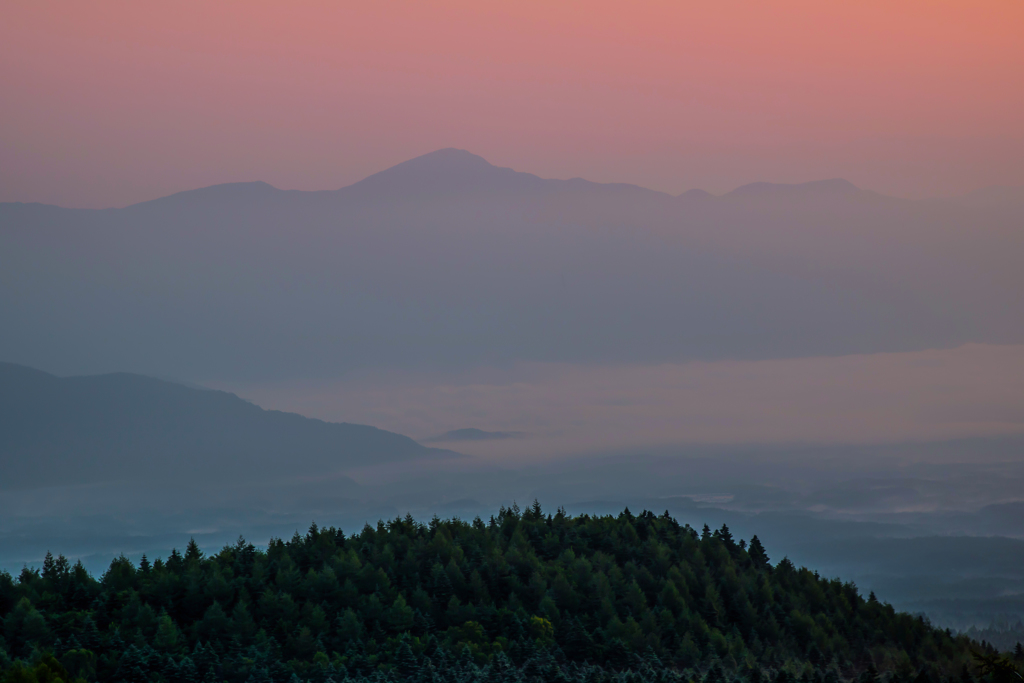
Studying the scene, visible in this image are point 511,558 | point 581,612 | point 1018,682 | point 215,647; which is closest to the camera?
point 215,647

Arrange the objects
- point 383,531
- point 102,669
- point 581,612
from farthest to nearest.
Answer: point 383,531 < point 581,612 < point 102,669

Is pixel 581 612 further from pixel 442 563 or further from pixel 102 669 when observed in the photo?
pixel 102 669

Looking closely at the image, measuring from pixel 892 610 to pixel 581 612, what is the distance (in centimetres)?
3028

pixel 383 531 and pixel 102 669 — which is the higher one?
pixel 383 531

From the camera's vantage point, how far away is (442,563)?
84062 mm

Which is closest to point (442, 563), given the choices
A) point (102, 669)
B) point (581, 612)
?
point (581, 612)

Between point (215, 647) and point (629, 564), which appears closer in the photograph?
point (215, 647)

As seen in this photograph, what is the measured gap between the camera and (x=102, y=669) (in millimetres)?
63781

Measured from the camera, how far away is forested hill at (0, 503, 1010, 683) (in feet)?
221

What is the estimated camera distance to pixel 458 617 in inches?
2931

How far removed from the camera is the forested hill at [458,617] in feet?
221

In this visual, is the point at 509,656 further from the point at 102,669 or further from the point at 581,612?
the point at 102,669

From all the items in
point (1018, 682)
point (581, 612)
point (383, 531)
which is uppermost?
point (383, 531)

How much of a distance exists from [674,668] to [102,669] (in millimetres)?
39764
